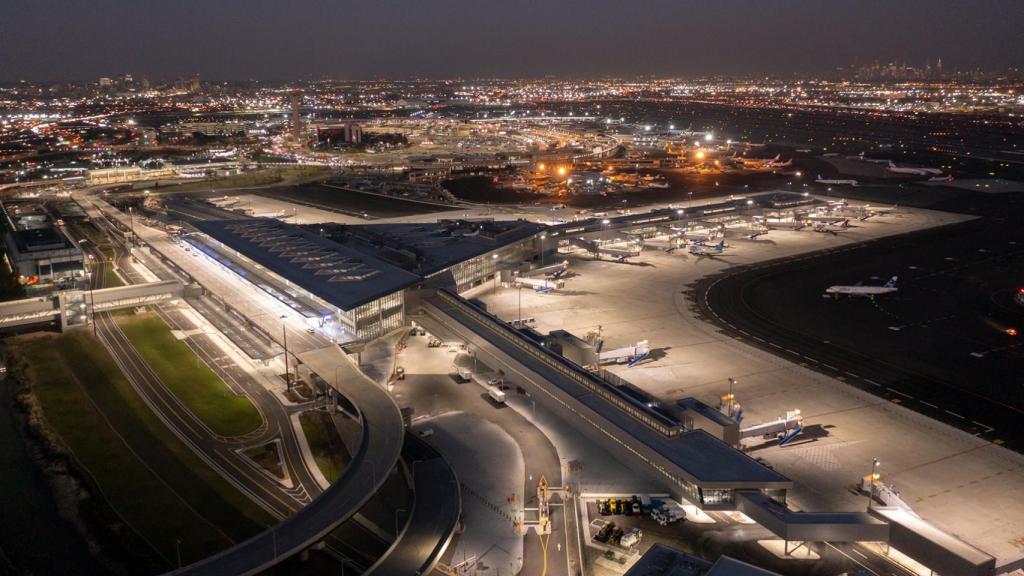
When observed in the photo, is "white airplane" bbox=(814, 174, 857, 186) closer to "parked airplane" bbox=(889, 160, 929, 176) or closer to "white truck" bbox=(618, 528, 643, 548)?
"parked airplane" bbox=(889, 160, 929, 176)

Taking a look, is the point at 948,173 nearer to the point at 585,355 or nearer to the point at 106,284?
the point at 585,355

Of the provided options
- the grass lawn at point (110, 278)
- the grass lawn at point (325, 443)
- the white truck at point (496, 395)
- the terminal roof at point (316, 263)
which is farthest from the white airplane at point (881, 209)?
the grass lawn at point (110, 278)

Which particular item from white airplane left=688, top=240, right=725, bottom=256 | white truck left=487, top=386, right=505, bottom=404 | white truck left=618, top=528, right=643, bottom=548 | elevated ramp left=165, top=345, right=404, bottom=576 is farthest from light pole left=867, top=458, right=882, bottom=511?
white airplane left=688, top=240, right=725, bottom=256

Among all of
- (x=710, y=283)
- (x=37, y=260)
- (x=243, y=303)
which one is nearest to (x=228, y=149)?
(x=37, y=260)

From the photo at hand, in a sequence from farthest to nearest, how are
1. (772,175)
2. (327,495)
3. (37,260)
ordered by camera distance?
(772,175) < (37,260) < (327,495)

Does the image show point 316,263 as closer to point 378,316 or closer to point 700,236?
point 378,316
